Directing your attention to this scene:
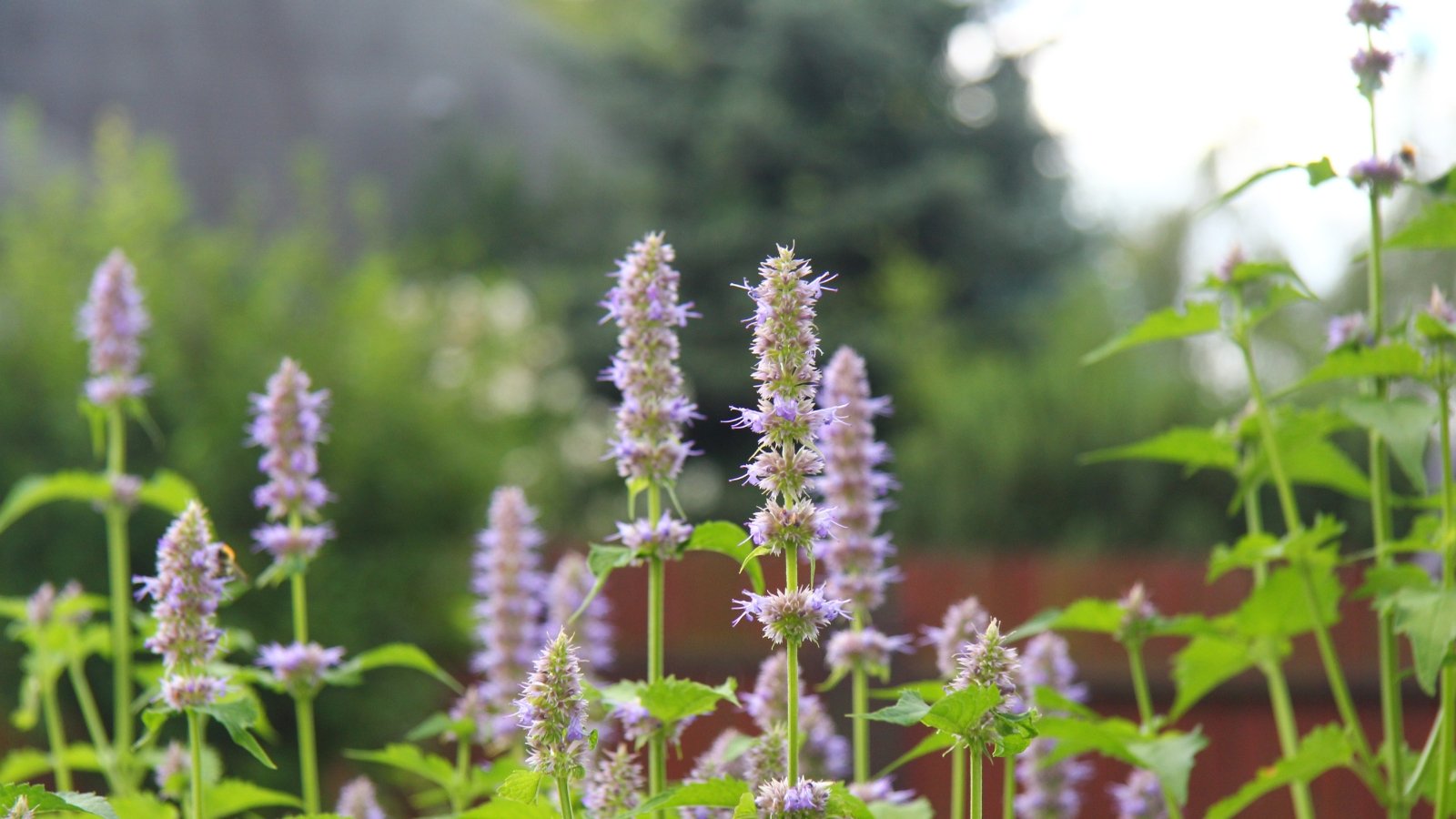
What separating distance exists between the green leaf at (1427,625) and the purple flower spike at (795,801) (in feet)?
3.35

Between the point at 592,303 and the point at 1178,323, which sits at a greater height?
the point at 592,303

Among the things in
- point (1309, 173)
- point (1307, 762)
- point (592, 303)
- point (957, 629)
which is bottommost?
point (1307, 762)

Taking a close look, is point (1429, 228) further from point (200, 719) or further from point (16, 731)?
point (16, 731)

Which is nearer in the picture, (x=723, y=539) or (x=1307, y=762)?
(x=723, y=539)

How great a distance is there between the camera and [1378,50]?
2857mm

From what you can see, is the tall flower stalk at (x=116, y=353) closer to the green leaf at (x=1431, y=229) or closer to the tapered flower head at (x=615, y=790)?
the tapered flower head at (x=615, y=790)

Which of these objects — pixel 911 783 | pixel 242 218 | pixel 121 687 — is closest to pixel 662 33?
pixel 242 218

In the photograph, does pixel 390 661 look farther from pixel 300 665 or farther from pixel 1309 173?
pixel 1309 173

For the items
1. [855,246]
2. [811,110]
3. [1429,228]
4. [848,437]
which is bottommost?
[848,437]

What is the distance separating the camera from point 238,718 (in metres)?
2.15

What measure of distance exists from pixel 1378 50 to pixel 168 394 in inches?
311

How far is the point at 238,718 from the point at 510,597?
118 centimetres

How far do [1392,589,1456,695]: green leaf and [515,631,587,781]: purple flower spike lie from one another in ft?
4.29

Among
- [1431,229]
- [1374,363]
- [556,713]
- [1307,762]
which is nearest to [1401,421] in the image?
[1374,363]
